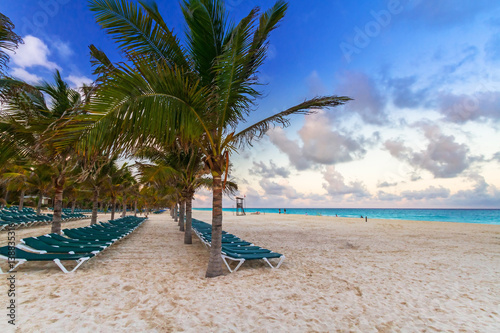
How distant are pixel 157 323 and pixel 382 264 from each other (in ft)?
19.9

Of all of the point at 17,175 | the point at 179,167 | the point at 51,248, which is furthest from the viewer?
the point at 17,175

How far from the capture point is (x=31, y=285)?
4.45 meters

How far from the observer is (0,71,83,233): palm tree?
3.02 m

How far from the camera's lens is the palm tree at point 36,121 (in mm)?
3020

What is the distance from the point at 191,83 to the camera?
491cm

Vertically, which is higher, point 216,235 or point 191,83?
point 191,83

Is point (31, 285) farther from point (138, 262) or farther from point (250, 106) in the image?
point (250, 106)

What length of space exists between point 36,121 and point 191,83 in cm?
382

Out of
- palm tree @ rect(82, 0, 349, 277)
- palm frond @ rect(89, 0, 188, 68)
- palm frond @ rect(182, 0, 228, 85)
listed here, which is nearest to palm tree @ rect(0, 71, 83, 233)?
palm tree @ rect(82, 0, 349, 277)

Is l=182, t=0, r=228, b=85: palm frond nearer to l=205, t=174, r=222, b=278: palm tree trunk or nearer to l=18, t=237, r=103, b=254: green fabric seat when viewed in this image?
l=205, t=174, r=222, b=278: palm tree trunk

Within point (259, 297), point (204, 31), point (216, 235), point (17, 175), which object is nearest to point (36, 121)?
point (204, 31)

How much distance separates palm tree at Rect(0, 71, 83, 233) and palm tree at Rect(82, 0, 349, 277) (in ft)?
1.78

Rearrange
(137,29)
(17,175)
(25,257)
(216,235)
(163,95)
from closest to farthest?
(163,95) < (137,29) < (25,257) < (216,235) < (17,175)

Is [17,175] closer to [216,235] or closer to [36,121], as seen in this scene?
[36,121]
